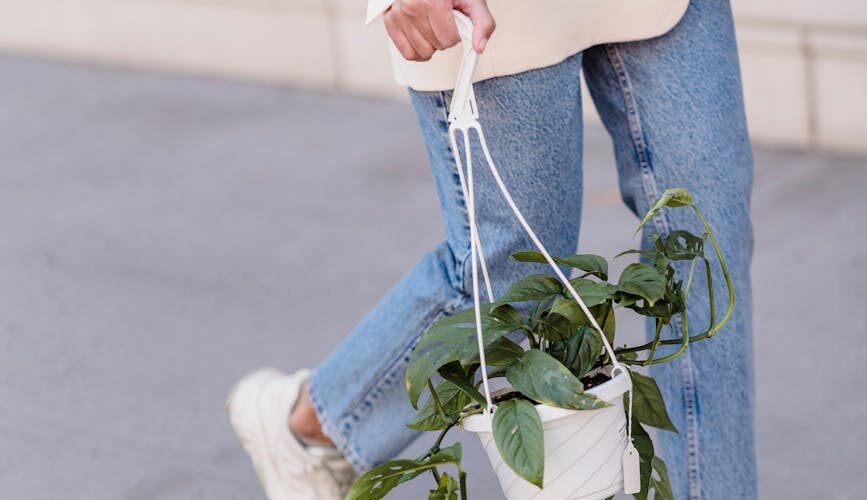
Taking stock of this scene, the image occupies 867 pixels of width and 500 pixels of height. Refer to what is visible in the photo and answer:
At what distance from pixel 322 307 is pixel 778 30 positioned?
1.74m

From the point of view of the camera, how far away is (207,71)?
6066mm

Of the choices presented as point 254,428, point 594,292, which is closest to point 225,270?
point 254,428

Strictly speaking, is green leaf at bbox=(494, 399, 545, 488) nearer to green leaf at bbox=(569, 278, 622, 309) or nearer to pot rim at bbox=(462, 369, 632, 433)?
pot rim at bbox=(462, 369, 632, 433)

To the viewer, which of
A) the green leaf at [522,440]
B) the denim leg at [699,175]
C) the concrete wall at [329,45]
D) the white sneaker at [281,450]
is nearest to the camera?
the green leaf at [522,440]

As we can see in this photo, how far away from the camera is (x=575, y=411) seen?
5.63ft

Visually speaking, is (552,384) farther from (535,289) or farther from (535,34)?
(535,34)

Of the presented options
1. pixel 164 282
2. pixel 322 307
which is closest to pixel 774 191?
pixel 322 307

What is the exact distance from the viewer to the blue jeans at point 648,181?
6.79 feet

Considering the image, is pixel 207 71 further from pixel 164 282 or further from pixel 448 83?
pixel 448 83

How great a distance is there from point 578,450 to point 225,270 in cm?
250

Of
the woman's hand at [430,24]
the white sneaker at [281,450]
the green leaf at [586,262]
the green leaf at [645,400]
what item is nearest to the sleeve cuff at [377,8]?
the woman's hand at [430,24]

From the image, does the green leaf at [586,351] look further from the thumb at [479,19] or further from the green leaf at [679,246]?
the thumb at [479,19]

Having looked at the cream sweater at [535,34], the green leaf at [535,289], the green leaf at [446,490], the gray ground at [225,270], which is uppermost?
the gray ground at [225,270]

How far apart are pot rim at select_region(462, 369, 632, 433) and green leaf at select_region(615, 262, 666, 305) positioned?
10cm
